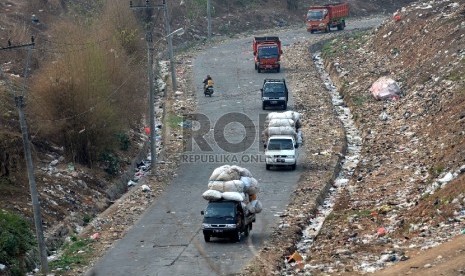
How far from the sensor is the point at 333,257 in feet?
92.6

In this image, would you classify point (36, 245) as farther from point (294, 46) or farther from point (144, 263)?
point (294, 46)

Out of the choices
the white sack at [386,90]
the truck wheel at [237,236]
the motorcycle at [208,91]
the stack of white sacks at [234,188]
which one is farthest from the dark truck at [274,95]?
the truck wheel at [237,236]

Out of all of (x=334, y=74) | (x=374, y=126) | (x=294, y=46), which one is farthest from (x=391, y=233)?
(x=294, y=46)

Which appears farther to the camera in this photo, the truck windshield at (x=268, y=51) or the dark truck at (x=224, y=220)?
the truck windshield at (x=268, y=51)

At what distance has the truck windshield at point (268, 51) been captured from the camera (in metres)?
64.6

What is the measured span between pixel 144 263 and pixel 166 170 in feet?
45.4

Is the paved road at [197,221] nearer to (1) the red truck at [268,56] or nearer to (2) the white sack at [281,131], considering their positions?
(2) the white sack at [281,131]

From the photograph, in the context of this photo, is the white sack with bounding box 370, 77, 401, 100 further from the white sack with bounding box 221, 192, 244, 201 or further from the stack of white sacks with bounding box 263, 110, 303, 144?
the white sack with bounding box 221, 192, 244, 201

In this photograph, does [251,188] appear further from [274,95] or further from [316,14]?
[316,14]

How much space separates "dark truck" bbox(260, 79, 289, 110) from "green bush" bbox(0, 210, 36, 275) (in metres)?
23.4

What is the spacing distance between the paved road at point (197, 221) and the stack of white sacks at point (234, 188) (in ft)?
3.43

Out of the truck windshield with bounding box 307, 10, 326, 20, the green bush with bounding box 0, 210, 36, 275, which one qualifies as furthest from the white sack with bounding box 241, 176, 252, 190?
the truck windshield with bounding box 307, 10, 326, 20

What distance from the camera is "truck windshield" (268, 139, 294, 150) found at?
41844 millimetres

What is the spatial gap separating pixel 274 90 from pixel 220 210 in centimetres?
2310
